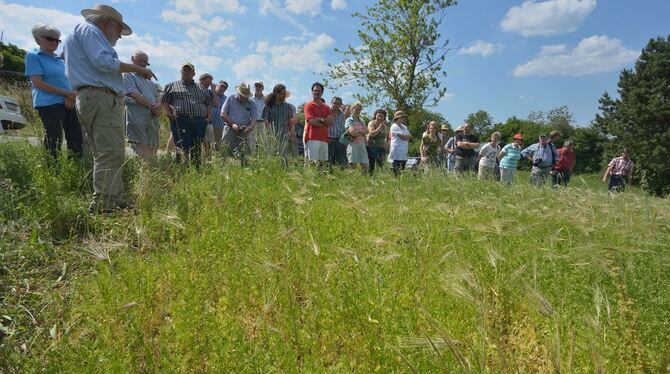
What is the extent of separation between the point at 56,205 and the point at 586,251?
386 centimetres

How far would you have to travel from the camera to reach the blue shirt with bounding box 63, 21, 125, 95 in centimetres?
378

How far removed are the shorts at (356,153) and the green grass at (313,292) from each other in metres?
4.08

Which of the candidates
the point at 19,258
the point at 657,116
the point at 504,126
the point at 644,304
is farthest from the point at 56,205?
the point at 504,126

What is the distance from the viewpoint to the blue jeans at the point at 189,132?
20.3ft

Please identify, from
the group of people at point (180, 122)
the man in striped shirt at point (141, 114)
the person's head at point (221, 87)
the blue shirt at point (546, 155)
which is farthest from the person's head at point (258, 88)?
the blue shirt at point (546, 155)

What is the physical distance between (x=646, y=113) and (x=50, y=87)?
35.9m

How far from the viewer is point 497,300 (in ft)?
7.72

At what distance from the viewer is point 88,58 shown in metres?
3.83

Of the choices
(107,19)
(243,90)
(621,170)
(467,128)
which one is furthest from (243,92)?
(621,170)

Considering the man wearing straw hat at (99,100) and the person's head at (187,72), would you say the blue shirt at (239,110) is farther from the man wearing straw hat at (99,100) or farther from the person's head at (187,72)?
the man wearing straw hat at (99,100)

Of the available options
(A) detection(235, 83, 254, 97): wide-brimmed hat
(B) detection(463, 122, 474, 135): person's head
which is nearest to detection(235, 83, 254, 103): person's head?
(A) detection(235, 83, 254, 97): wide-brimmed hat

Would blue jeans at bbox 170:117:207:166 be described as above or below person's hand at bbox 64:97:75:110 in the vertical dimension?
below

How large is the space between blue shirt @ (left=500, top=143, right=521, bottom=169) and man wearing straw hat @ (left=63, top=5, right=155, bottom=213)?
343 inches

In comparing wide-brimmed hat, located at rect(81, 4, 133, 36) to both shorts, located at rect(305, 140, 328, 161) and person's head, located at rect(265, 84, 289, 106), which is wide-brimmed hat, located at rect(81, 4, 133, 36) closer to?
person's head, located at rect(265, 84, 289, 106)
